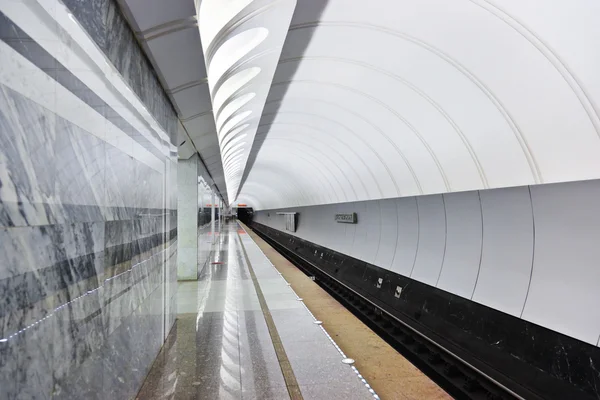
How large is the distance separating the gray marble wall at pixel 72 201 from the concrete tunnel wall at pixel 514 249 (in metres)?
5.56

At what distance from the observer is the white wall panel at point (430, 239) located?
905cm

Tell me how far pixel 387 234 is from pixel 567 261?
6.46m

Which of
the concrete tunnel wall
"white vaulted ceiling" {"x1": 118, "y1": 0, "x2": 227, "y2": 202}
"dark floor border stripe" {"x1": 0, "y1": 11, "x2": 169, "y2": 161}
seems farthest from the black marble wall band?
"dark floor border stripe" {"x1": 0, "y1": 11, "x2": 169, "y2": 161}

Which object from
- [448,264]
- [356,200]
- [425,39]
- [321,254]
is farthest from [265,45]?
[321,254]

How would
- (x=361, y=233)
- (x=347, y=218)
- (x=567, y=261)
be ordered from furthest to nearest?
(x=347, y=218) → (x=361, y=233) → (x=567, y=261)

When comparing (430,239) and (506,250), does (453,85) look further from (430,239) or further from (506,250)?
(430,239)

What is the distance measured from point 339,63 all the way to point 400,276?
20.9 ft

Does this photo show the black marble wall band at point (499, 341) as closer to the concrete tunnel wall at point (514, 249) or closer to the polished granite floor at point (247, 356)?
the concrete tunnel wall at point (514, 249)

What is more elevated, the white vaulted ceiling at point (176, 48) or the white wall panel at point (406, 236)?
the white vaulted ceiling at point (176, 48)

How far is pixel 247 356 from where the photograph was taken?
176 inches

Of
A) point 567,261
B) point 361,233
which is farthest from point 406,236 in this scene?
point 567,261

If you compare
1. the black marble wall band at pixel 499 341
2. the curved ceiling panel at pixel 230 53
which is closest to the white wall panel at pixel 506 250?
the black marble wall band at pixel 499 341

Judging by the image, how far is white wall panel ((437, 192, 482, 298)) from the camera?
25.5 feet

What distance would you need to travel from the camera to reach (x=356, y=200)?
575 inches
